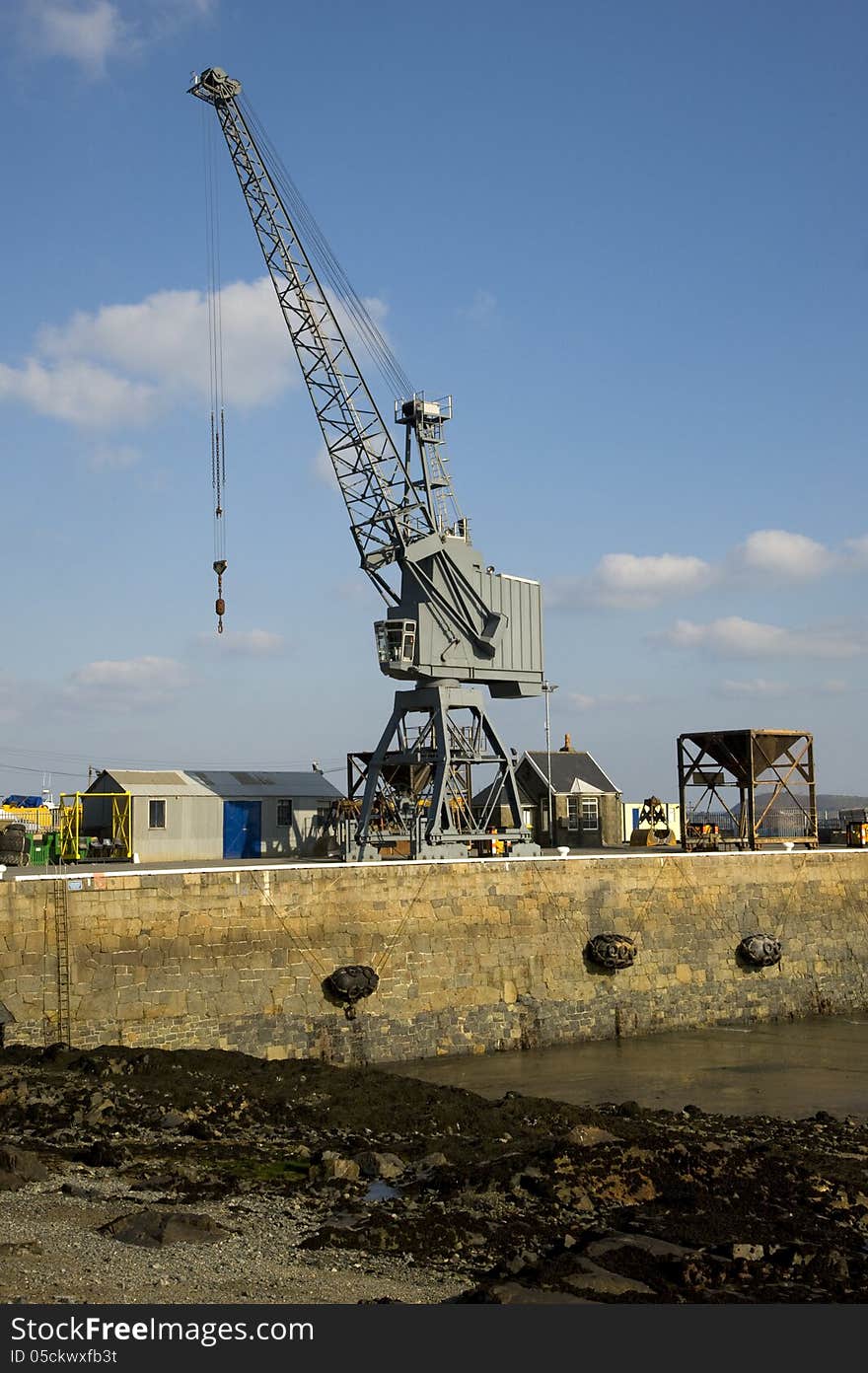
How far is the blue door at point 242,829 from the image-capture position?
4747cm

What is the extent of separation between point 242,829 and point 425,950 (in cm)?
1592

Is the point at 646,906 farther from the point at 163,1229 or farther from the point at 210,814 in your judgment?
the point at 163,1229

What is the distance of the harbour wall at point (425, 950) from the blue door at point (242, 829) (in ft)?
48.8

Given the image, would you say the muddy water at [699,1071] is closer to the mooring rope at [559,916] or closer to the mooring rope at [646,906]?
the mooring rope at [559,916]

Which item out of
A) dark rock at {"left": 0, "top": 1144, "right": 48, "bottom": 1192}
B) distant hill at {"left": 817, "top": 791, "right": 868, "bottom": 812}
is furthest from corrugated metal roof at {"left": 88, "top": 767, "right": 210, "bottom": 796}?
distant hill at {"left": 817, "top": 791, "right": 868, "bottom": 812}

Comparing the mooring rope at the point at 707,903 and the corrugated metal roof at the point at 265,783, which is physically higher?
the corrugated metal roof at the point at 265,783

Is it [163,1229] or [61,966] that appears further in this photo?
[61,966]

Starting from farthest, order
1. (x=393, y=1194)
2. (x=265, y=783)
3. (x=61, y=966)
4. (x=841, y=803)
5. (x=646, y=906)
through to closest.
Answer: (x=841, y=803), (x=265, y=783), (x=646, y=906), (x=61, y=966), (x=393, y=1194)

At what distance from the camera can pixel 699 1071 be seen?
105ft

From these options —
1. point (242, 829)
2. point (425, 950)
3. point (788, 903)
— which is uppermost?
point (242, 829)

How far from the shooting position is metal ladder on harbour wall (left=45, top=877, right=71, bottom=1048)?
2797cm

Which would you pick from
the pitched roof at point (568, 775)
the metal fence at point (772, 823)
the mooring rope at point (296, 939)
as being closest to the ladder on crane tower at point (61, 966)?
the mooring rope at point (296, 939)

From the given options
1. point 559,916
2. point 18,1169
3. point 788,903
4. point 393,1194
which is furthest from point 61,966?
point 788,903
